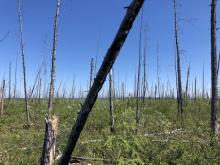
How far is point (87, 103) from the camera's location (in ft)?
5.56

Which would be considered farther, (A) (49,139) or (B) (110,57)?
(A) (49,139)

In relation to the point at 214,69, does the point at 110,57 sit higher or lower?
lower

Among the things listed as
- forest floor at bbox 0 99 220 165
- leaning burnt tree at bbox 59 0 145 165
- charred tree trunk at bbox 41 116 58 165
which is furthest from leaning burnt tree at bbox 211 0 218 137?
leaning burnt tree at bbox 59 0 145 165

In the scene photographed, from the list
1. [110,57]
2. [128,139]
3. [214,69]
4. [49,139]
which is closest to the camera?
[110,57]

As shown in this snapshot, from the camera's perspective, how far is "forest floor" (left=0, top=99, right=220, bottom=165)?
7033 mm

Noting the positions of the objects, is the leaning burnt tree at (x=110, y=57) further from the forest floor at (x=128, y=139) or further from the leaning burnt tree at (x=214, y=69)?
the leaning burnt tree at (x=214, y=69)

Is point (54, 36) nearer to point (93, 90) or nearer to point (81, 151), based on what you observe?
point (81, 151)

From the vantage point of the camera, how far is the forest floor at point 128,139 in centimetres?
703

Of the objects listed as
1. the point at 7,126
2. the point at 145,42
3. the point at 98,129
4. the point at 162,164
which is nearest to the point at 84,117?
the point at 162,164

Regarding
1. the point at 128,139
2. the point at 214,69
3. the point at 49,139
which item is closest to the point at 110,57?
the point at 128,139

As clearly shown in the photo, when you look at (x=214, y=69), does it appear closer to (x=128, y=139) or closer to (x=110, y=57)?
(x=128, y=139)

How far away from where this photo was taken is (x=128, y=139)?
703 centimetres

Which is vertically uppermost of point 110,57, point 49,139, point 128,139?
point 110,57

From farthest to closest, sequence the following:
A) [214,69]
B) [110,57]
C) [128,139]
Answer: [214,69]
[128,139]
[110,57]
